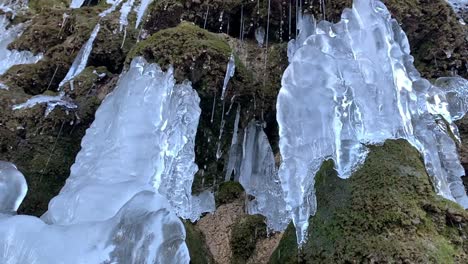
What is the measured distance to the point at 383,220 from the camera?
332cm

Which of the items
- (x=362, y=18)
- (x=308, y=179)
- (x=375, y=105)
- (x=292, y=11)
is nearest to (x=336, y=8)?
(x=292, y=11)

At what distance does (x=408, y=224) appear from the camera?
327 centimetres

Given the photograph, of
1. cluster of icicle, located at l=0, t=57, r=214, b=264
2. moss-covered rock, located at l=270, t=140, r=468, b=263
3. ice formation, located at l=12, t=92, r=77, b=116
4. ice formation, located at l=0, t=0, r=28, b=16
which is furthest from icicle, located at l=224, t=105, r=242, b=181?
ice formation, located at l=0, t=0, r=28, b=16

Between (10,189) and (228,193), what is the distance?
2.38 m

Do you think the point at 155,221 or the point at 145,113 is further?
the point at 145,113

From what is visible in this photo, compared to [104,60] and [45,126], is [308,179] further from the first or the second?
[104,60]

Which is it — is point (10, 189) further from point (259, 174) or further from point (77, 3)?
point (77, 3)

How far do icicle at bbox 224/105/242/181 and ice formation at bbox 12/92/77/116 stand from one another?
181 centimetres

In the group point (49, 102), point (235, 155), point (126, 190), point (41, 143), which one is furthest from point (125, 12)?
point (126, 190)

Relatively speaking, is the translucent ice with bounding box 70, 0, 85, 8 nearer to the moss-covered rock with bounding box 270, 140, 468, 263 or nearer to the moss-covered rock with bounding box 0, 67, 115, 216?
the moss-covered rock with bounding box 0, 67, 115, 216

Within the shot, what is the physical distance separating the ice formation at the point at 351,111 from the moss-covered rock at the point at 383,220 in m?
0.12

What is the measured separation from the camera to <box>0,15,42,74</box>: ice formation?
7555 mm

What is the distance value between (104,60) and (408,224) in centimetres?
487

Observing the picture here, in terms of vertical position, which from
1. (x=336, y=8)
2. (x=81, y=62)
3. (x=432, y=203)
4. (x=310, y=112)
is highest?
(x=336, y=8)
